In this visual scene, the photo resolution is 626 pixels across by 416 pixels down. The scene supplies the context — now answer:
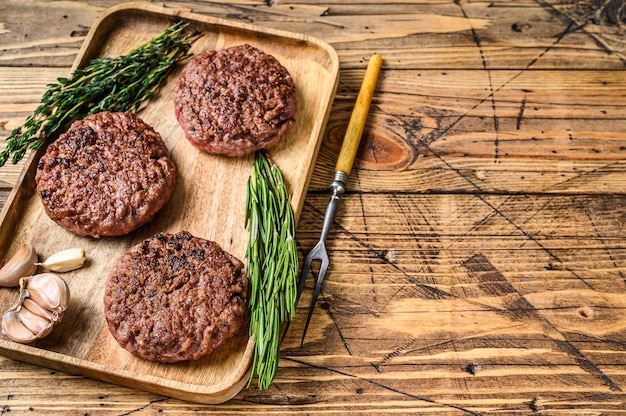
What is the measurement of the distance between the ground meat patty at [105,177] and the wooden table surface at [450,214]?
460 millimetres

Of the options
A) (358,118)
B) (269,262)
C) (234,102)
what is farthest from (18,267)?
(358,118)

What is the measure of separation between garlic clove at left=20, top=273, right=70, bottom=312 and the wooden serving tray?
12 cm

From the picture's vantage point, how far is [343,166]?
3.16 meters

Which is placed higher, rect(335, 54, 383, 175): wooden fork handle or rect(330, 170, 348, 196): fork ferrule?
rect(335, 54, 383, 175): wooden fork handle

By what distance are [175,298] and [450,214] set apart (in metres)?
1.35

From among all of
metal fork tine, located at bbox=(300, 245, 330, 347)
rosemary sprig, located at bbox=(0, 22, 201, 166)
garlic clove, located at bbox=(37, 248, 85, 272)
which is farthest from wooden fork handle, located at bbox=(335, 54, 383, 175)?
garlic clove, located at bbox=(37, 248, 85, 272)

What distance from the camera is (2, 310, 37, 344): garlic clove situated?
264 centimetres

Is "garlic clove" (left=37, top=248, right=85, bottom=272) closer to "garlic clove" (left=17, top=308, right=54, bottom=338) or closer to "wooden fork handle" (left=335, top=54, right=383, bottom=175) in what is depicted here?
"garlic clove" (left=17, top=308, right=54, bottom=338)

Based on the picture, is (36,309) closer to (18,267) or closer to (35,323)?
(35,323)

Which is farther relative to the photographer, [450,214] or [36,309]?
[450,214]

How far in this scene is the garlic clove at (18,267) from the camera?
109 inches

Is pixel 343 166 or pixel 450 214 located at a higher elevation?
pixel 343 166

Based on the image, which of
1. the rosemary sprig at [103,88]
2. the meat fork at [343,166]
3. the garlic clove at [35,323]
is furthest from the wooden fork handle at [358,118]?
the garlic clove at [35,323]

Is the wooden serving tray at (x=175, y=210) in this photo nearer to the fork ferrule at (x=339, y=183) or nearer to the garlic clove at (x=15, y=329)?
the garlic clove at (x=15, y=329)
